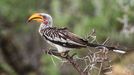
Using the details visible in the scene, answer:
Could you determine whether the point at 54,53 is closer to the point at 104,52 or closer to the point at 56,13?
the point at 104,52

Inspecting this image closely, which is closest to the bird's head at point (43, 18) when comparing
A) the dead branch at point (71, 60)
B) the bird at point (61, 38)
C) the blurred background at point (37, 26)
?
the bird at point (61, 38)

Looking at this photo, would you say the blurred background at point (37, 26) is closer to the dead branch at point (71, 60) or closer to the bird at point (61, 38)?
the bird at point (61, 38)

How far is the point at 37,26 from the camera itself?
618 inches

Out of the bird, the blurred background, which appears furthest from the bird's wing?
the blurred background

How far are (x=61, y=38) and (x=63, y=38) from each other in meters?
0.04

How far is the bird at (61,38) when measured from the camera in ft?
16.2

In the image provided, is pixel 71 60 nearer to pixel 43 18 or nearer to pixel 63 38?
pixel 63 38

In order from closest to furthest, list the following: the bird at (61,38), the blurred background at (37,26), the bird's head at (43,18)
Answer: the bird at (61,38) → the bird's head at (43,18) → the blurred background at (37,26)

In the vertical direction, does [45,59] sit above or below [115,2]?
below

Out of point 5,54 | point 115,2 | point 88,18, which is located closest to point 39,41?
point 5,54

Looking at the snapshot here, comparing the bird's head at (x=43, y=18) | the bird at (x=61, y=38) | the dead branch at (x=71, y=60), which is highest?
the bird's head at (x=43, y=18)

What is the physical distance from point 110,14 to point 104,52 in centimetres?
831

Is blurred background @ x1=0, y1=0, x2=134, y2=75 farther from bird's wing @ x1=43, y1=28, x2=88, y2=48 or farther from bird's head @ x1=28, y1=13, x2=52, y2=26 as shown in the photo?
bird's wing @ x1=43, y1=28, x2=88, y2=48

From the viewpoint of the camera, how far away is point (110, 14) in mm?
13109
